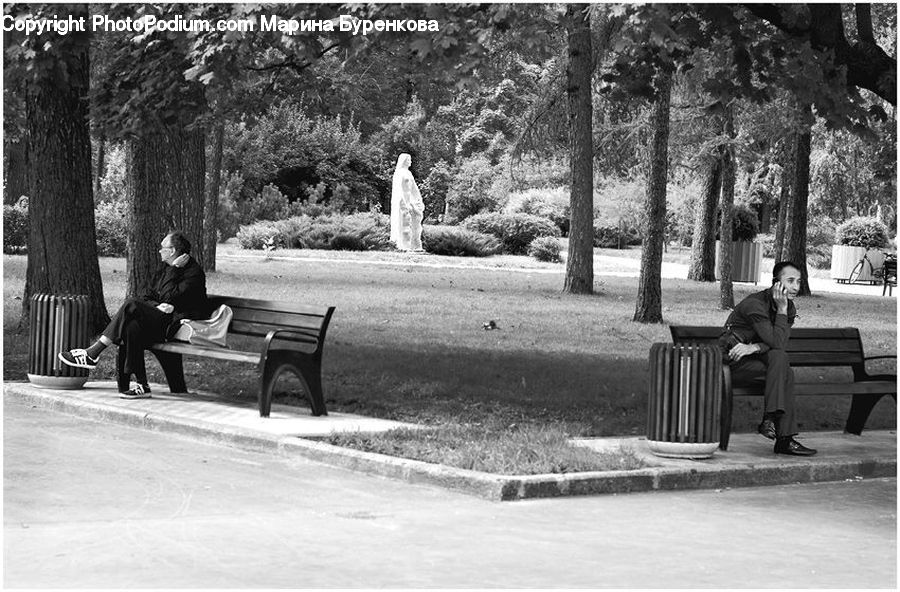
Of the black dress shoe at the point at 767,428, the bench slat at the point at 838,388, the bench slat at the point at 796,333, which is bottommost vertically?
the black dress shoe at the point at 767,428

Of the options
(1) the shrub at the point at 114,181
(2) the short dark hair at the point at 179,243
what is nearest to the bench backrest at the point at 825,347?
(2) the short dark hair at the point at 179,243

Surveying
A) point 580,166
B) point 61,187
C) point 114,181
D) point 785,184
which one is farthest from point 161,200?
point 114,181

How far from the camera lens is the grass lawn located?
42.5ft

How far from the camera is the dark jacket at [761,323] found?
1130 centimetres

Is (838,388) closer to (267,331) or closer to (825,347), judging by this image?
(825,347)

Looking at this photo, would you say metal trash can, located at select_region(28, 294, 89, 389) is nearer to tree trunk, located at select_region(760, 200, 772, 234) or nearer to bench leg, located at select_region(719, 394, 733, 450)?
bench leg, located at select_region(719, 394, 733, 450)

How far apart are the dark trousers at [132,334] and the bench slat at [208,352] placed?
0.50 feet

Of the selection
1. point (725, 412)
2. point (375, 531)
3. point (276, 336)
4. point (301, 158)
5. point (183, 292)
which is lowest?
point (375, 531)

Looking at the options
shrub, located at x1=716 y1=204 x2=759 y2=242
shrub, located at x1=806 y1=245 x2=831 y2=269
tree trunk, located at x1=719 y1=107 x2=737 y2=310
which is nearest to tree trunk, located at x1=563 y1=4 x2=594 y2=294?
tree trunk, located at x1=719 y1=107 x2=737 y2=310

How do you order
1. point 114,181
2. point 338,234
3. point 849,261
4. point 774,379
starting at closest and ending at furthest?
1. point 774,379
2. point 849,261
3. point 338,234
4. point 114,181

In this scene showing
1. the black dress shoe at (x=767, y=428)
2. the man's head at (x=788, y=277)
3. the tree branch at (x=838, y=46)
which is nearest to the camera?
the black dress shoe at (x=767, y=428)

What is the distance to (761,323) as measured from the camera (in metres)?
11.4

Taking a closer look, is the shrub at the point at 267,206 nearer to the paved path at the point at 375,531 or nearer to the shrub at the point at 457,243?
the shrub at the point at 457,243

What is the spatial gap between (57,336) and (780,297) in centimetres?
605
